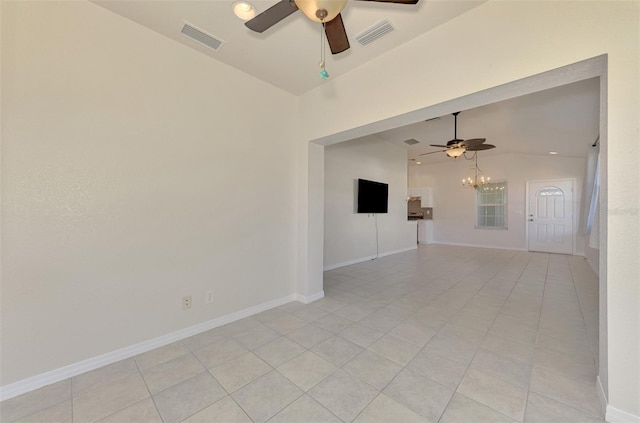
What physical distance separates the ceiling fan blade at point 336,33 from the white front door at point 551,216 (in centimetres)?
824

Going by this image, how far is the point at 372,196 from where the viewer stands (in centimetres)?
596

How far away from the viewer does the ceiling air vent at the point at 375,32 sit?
2123 millimetres

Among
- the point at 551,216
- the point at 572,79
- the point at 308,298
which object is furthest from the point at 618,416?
the point at 551,216

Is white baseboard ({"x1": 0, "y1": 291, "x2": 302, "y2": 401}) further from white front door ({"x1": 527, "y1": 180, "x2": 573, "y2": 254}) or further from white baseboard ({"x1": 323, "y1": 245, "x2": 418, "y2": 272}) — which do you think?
white front door ({"x1": 527, "y1": 180, "x2": 573, "y2": 254})

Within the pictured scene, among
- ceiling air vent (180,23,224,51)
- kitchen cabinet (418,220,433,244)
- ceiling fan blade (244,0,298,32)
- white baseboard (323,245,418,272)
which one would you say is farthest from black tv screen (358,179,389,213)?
ceiling fan blade (244,0,298,32)

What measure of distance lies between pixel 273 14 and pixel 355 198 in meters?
4.29

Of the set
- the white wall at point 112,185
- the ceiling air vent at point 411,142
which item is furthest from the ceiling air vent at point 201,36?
the ceiling air vent at point 411,142

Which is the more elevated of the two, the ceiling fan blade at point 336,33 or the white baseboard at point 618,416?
the ceiling fan blade at point 336,33

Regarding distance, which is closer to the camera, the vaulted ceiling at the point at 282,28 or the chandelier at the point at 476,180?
the vaulted ceiling at the point at 282,28

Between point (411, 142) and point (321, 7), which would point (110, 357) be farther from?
point (411, 142)

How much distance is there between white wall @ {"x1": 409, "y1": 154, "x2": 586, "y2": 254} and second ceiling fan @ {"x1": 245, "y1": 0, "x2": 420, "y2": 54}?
739cm

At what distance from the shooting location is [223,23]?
A: 2133mm

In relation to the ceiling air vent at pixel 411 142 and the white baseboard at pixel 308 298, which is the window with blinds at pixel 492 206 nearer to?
the ceiling air vent at pixel 411 142

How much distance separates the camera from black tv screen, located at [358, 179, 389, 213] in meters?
5.68
